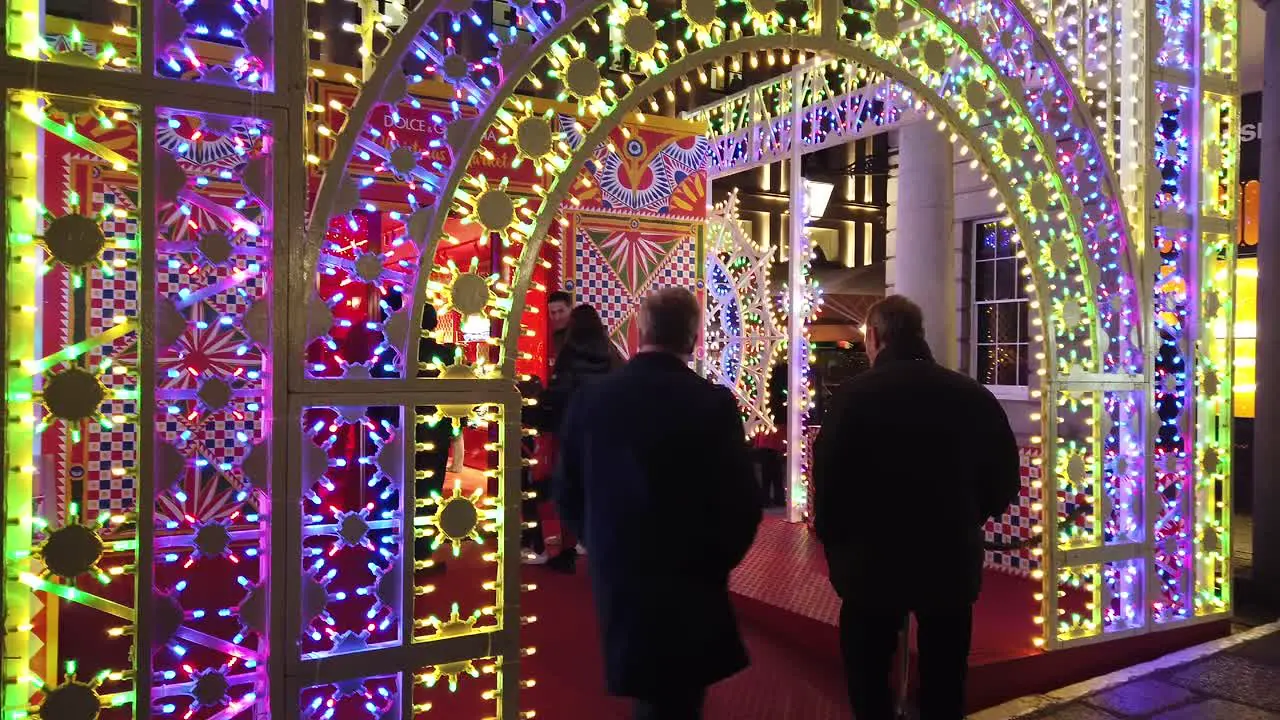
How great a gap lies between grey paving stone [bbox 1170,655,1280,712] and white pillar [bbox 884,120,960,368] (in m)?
5.84

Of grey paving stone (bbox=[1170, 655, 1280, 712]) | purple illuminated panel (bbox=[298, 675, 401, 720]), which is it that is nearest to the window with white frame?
grey paving stone (bbox=[1170, 655, 1280, 712])

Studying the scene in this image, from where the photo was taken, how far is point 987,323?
10609mm

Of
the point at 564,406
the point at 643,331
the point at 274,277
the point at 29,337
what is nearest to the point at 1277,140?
the point at 564,406

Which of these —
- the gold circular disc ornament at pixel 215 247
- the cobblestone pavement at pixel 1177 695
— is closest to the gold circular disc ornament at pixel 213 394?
Answer: the gold circular disc ornament at pixel 215 247

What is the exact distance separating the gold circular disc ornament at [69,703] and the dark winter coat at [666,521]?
1413mm

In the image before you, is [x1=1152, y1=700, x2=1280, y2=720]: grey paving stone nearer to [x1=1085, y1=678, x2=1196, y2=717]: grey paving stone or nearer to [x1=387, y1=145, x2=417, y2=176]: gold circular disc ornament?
[x1=1085, y1=678, x2=1196, y2=717]: grey paving stone

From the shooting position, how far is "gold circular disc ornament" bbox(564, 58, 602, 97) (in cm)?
316

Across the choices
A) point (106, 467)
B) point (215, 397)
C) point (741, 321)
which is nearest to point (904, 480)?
point (215, 397)

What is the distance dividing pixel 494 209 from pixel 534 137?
285 mm

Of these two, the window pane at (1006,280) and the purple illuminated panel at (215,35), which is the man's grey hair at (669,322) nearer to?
the purple illuminated panel at (215,35)

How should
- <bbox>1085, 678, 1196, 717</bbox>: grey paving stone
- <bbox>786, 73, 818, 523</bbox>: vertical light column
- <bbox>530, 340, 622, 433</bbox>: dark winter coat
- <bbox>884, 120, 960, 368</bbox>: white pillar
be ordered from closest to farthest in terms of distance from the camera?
<bbox>1085, 678, 1196, 717</bbox>: grey paving stone → <bbox>530, 340, 622, 433</bbox>: dark winter coat → <bbox>786, 73, 818, 523</bbox>: vertical light column → <bbox>884, 120, 960, 368</bbox>: white pillar

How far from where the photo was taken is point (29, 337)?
2486 millimetres

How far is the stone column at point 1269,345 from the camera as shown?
5.70 m

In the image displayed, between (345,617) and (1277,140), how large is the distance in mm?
6088
